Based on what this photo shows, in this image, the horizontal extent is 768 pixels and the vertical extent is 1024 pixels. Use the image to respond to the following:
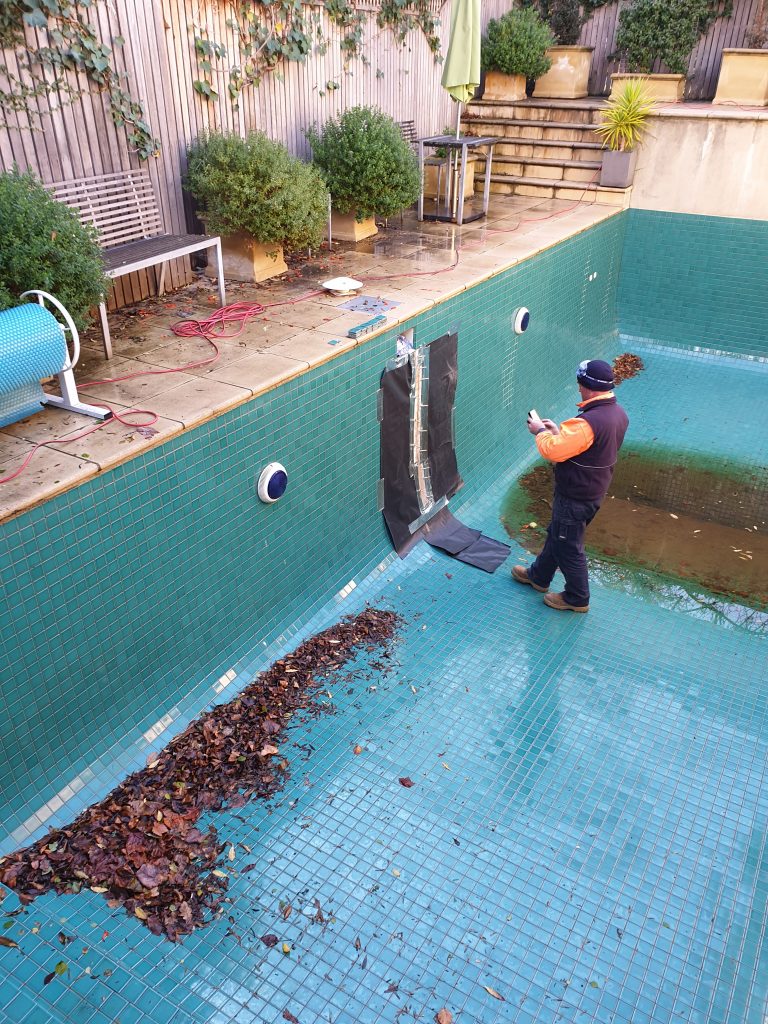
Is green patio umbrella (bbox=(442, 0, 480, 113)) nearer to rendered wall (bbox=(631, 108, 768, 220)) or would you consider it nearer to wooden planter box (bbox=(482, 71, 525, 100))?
rendered wall (bbox=(631, 108, 768, 220))

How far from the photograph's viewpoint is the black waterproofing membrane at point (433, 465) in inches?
227

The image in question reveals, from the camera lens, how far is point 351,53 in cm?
855

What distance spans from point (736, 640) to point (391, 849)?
2863 millimetres

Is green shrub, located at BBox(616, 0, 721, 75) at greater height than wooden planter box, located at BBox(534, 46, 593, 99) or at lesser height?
greater

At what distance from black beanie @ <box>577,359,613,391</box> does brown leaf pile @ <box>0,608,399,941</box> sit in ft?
8.03

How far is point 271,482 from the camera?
4.67m

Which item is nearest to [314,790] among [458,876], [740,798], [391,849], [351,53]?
[391,849]

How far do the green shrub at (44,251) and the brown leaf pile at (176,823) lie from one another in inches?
100

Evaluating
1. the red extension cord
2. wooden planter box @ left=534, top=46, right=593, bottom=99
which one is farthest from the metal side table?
wooden planter box @ left=534, top=46, right=593, bottom=99

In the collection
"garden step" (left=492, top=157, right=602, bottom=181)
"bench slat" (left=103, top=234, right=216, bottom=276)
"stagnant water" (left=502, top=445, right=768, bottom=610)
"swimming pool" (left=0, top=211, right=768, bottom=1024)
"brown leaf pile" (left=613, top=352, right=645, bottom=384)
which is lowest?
"stagnant water" (left=502, top=445, right=768, bottom=610)

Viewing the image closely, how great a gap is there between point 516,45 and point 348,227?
4.92 meters

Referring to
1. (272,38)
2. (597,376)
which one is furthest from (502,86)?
(597,376)

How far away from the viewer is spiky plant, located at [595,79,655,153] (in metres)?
9.59

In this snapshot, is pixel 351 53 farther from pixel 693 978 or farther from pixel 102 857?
pixel 693 978
